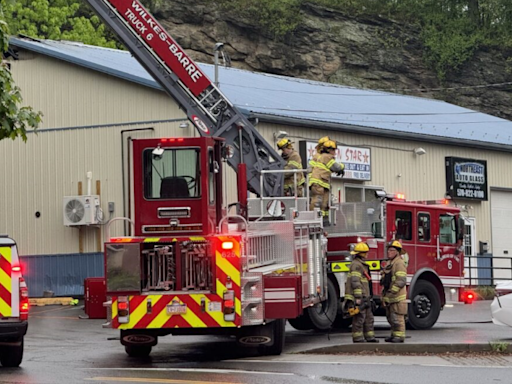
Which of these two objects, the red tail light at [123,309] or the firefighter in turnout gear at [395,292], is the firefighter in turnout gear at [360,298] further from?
the red tail light at [123,309]

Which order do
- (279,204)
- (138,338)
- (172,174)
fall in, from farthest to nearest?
(279,204), (172,174), (138,338)

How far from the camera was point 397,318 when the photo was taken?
17297mm

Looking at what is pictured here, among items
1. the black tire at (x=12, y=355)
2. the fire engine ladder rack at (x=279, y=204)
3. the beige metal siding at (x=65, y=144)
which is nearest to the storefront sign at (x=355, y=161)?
the beige metal siding at (x=65, y=144)

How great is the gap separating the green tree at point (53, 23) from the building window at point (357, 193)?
2874 centimetres

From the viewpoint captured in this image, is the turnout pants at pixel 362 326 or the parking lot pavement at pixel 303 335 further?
the parking lot pavement at pixel 303 335

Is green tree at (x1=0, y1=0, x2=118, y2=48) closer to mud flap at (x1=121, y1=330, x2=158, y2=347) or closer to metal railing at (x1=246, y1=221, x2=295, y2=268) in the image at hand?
metal railing at (x1=246, y1=221, x2=295, y2=268)

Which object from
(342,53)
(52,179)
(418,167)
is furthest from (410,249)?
(342,53)

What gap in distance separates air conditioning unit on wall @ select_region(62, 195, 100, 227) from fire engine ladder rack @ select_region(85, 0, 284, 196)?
35.9 ft

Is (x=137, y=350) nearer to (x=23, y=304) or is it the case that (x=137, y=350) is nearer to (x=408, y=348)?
(x=23, y=304)

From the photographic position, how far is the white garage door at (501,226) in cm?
3922

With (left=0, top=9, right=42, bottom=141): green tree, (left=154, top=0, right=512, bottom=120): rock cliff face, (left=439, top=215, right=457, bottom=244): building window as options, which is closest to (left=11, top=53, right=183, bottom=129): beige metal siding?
(left=439, top=215, right=457, bottom=244): building window

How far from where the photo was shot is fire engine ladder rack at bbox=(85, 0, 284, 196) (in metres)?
19.5

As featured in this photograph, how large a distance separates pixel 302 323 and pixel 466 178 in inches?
743

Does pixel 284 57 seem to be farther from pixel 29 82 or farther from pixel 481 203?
pixel 29 82
